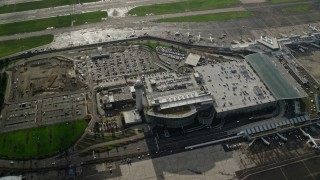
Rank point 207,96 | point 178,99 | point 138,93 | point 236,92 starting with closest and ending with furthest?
point 138,93, point 178,99, point 207,96, point 236,92

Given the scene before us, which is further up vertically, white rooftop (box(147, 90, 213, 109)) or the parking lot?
the parking lot

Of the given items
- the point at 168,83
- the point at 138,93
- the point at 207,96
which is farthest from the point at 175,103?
the point at 138,93

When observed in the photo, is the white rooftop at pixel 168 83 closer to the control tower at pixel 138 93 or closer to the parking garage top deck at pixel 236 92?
the parking garage top deck at pixel 236 92

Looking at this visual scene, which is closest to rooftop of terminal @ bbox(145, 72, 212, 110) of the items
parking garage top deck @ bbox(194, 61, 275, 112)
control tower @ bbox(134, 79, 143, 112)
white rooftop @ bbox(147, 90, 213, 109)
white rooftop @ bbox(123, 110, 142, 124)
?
white rooftop @ bbox(147, 90, 213, 109)

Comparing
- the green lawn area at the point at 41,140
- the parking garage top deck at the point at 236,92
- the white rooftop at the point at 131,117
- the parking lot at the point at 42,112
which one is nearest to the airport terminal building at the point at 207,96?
the parking garage top deck at the point at 236,92

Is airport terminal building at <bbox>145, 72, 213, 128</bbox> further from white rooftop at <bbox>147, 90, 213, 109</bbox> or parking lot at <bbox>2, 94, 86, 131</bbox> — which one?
parking lot at <bbox>2, 94, 86, 131</bbox>

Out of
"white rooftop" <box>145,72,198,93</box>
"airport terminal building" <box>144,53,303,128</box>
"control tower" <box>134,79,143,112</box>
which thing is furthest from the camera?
"white rooftop" <box>145,72,198,93</box>

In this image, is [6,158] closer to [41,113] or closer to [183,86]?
[41,113]

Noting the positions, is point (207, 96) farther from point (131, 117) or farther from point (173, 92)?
point (131, 117)

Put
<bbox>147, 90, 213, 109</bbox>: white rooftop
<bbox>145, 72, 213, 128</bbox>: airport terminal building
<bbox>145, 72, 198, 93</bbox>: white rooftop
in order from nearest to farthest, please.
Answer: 1. <bbox>145, 72, 213, 128</bbox>: airport terminal building
2. <bbox>147, 90, 213, 109</bbox>: white rooftop
3. <bbox>145, 72, 198, 93</bbox>: white rooftop
